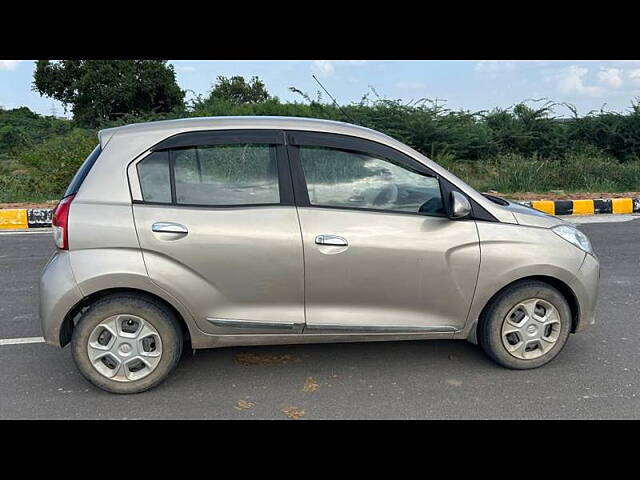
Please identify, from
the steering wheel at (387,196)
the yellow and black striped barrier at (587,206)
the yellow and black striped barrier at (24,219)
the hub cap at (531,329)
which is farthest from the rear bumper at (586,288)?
the yellow and black striped barrier at (24,219)

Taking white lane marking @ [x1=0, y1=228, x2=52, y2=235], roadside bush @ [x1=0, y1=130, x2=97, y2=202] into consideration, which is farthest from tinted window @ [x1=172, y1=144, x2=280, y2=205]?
roadside bush @ [x1=0, y1=130, x2=97, y2=202]

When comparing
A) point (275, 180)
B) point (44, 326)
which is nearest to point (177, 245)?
point (275, 180)

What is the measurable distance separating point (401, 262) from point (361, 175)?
0.60 metres

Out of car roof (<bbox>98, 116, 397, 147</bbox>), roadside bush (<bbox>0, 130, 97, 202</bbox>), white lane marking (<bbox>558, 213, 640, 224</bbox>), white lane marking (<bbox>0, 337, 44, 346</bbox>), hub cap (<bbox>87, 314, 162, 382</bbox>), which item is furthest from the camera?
roadside bush (<bbox>0, 130, 97, 202</bbox>)

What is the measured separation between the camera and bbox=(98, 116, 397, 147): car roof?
3.36m

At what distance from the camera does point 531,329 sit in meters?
3.53

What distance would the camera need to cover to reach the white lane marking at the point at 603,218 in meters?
9.01

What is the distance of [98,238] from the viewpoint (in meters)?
3.15

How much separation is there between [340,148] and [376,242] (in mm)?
635

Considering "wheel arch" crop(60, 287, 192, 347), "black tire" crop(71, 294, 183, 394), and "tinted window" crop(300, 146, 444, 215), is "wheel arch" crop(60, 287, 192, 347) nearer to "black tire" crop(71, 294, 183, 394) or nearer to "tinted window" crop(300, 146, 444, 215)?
"black tire" crop(71, 294, 183, 394)

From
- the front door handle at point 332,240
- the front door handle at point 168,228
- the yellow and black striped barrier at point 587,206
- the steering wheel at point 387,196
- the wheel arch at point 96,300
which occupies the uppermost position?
the steering wheel at point 387,196

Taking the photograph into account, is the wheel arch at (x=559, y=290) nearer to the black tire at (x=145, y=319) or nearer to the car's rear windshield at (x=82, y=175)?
the black tire at (x=145, y=319)

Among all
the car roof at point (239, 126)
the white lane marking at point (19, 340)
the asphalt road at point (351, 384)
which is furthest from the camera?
the white lane marking at point (19, 340)

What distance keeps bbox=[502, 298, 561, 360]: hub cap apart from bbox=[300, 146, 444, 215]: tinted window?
33.1 inches
